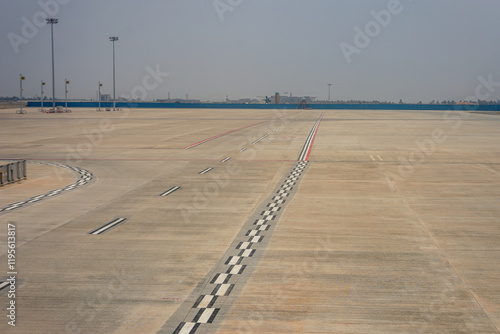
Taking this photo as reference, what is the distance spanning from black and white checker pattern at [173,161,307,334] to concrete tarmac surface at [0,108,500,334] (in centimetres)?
4

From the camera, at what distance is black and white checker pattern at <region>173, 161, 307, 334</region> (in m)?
9.23

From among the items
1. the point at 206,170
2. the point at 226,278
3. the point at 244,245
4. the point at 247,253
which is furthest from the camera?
the point at 206,170

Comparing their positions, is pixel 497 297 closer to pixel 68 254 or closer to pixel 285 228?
pixel 285 228

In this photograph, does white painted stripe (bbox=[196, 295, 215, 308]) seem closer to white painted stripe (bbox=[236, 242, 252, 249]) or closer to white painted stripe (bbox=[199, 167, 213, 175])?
white painted stripe (bbox=[236, 242, 252, 249])

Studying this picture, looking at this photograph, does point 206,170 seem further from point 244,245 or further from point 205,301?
point 205,301

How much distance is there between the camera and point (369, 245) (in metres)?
13.8

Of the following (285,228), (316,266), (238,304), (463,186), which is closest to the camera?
(238,304)

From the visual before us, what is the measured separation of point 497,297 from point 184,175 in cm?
1828

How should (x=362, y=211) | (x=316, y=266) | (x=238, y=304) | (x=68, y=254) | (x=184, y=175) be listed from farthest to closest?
(x=184, y=175)
(x=362, y=211)
(x=68, y=254)
(x=316, y=266)
(x=238, y=304)

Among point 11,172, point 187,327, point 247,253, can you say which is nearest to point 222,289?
point 187,327

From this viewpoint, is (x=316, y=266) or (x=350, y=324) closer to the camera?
(x=350, y=324)

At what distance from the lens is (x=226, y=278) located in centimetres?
1131

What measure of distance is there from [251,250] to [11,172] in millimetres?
15657

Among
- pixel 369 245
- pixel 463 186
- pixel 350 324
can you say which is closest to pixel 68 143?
pixel 463 186
